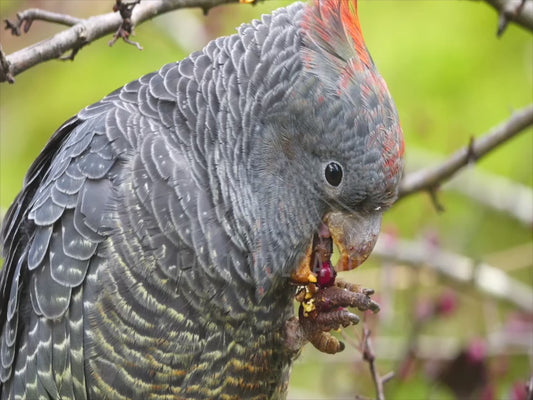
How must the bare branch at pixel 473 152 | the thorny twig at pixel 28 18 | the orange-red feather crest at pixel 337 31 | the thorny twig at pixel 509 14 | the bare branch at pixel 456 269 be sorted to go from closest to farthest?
the thorny twig at pixel 28 18, the orange-red feather crest at pixel 337 31, the thorny twig at pixel 509 14, the bare branch at pixel 473 152, the bare branch at pixel 456 269

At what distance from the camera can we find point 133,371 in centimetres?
388

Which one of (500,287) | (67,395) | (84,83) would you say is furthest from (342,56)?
(84,83)

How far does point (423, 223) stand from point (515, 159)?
91 cm

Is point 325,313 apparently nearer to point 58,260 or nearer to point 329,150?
point 329,150

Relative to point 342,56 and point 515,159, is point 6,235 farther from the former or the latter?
point 515,159

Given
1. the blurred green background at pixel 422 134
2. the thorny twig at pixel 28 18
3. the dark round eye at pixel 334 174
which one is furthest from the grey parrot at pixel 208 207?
the blurred green background at pixel 422 134

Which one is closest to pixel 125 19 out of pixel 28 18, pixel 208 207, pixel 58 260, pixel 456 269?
pixel 28 18

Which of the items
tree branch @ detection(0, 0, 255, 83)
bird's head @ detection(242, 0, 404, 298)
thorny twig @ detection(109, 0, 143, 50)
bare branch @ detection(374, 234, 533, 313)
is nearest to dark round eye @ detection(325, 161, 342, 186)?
bird's head @ detection(242, 0, 404, 298)

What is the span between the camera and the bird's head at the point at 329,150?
144 inches

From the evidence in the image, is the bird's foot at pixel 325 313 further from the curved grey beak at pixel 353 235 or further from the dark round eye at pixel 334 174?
the dark round eye at pixel 334 174

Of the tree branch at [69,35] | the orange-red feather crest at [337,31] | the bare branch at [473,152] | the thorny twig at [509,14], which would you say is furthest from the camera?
the bare branch at [473,152]

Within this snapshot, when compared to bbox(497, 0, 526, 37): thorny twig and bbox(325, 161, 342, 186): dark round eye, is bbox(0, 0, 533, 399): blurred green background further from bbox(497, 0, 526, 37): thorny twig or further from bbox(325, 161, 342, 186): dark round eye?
bbox(325, 161, 342, 186): dark round eye

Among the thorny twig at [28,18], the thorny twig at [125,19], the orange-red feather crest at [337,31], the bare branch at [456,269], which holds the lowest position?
the bare branch at [456,269]

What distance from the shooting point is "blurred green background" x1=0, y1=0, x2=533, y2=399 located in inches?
233
